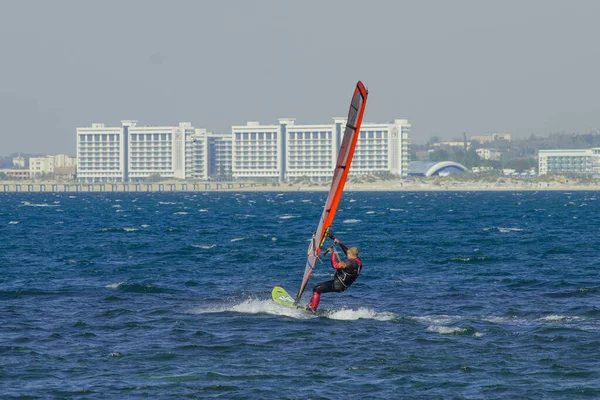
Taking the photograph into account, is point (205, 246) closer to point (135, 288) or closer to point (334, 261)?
point (135, 288)

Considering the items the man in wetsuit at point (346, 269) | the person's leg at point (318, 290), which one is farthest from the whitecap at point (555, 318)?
the person's leg at point (318, 290)

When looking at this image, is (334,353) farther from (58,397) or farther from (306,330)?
(58,397)

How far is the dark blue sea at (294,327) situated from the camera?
16766mm

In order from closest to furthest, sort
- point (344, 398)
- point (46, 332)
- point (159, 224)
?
point (344, 398)
point (46, 332)
point (159, 224)

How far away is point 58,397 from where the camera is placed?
626 inches

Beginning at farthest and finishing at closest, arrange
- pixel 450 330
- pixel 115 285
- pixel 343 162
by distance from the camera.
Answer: pixel 115 285
pixel 343 162
pixel 450 330

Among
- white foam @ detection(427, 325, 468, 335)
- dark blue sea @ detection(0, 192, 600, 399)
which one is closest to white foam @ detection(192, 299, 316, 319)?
dark blue sea @ detection(0, 192, 600, 399)

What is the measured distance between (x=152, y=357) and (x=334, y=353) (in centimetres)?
354

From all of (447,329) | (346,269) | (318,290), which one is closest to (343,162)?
(346,269)

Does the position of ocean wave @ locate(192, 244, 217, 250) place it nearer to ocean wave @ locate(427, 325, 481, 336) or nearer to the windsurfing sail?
the windsurfing sail

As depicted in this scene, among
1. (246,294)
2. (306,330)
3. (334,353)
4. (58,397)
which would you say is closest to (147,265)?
(246,294)

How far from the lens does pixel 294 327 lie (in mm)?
22359

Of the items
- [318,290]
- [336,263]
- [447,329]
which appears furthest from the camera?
[318,290]

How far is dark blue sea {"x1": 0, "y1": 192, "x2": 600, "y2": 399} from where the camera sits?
16.8 meters
